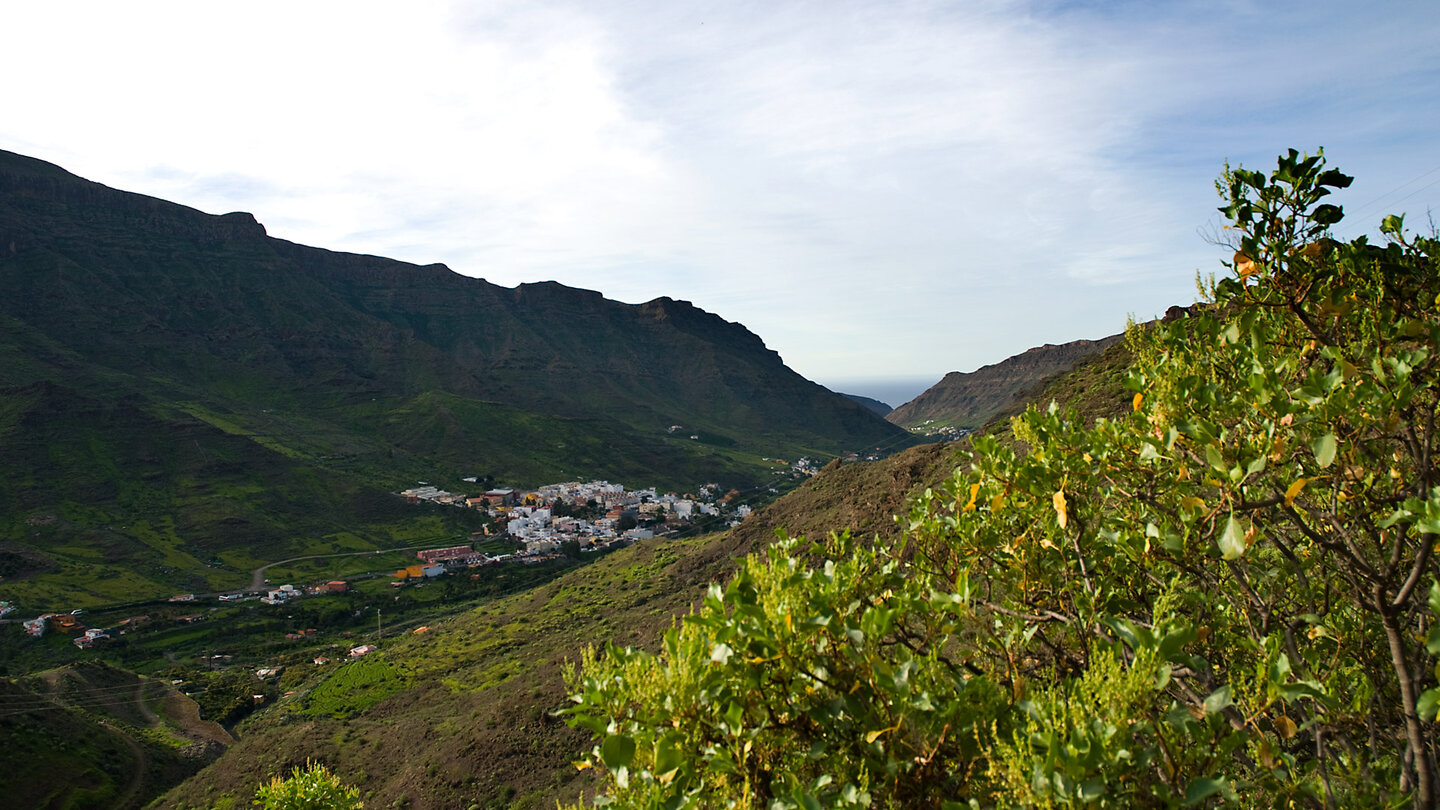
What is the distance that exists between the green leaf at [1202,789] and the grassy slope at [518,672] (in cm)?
1020

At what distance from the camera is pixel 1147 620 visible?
469 cm

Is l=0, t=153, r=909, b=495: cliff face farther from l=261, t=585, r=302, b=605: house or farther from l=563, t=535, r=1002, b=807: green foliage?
l=563, t=535, r=1002, b=807: green foliage

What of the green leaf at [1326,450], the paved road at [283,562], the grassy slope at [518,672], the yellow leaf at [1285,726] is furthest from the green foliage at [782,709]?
the paved road at [283,562]

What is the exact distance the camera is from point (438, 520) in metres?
97.1

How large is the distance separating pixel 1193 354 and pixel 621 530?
96.7m

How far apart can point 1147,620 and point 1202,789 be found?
2596 millimetres

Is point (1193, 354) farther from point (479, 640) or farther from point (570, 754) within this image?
point (479, 640)

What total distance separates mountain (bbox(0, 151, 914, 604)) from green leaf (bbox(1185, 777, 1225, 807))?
3440 inches

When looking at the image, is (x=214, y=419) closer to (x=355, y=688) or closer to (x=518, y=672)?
(x=355, y=688)

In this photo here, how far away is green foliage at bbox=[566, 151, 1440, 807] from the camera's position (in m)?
Answer: 2.81

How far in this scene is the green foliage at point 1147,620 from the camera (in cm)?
281

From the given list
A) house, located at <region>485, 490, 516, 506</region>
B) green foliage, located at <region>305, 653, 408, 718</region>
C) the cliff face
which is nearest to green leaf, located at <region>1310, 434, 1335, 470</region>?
green foliage, located at <region>305, 653, 408, 718</region>

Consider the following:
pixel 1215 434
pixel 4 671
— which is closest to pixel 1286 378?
pixel 1215 434

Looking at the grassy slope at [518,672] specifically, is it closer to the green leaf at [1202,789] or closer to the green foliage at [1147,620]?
the green foliage at [1147,620]
